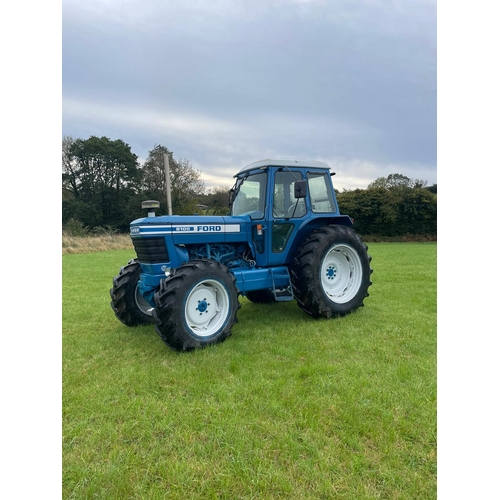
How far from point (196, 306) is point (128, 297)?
3.87ft

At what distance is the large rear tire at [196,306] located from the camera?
3.65m

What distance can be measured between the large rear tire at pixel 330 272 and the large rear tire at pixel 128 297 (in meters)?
2.04

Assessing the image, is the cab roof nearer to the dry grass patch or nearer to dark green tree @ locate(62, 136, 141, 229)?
the dry grass patch

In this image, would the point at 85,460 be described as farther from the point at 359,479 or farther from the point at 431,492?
the point at 431,492

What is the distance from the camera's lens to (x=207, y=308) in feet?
13.4

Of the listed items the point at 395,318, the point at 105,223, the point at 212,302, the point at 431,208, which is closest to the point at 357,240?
the point at 395,318

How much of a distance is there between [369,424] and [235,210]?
11.7 feet

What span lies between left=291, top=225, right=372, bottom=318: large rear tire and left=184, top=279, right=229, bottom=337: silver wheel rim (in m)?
1.16

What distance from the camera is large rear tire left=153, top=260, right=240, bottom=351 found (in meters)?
3.65

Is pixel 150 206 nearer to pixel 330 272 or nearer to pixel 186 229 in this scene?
pixel 186 229

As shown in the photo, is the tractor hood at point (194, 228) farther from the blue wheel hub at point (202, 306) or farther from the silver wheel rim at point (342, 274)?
the silver wheel rim at point (342, 274)

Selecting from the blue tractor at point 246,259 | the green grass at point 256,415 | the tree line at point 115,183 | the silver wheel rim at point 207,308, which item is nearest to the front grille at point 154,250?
the blue tractor at point 246,259

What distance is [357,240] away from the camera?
5.18m

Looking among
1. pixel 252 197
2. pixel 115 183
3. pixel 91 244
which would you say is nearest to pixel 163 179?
pixel 115 183
